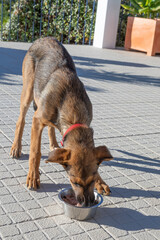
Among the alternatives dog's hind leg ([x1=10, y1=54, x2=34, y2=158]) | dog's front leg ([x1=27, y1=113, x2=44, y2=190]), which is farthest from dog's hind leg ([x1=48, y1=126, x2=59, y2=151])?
dog's front leg ([x1=27, y1=113, x2=44, y2=190])

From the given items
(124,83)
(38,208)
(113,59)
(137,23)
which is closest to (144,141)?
(38,208)

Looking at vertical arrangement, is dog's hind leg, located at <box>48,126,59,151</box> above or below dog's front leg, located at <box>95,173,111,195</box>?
above

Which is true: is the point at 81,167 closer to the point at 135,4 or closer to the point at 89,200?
the point at 89,200

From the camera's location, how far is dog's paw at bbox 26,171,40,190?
406 centimetres

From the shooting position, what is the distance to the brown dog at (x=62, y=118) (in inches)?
129

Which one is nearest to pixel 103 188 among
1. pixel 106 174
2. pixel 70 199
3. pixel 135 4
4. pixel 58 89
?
pixel 106 174

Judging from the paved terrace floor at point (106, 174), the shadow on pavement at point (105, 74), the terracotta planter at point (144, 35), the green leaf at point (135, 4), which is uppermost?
the green leaf at point (135, 4)

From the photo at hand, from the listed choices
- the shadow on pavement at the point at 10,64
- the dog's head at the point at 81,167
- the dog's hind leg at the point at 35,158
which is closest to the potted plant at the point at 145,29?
the shadow on pavement at the point at 10,64

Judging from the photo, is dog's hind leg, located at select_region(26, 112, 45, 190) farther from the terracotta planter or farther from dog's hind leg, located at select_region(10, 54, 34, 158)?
the terracotta planter

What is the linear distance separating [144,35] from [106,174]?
33.3 ft

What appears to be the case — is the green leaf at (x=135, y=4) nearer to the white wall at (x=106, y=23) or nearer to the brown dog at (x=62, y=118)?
the white wall at (x=106, y=23)

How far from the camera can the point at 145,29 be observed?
44.7 ft

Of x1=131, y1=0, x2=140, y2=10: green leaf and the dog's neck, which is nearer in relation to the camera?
the dog's neck

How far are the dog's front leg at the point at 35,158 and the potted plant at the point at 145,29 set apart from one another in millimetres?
10345
